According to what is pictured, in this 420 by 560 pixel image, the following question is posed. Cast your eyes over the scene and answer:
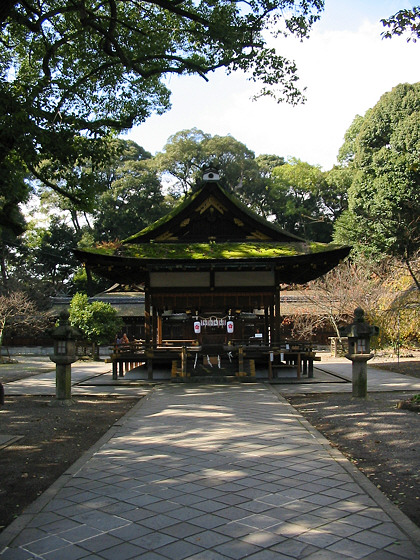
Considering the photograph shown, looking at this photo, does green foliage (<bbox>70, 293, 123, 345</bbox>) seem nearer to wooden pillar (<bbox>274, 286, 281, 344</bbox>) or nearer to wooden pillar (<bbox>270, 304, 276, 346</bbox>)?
wooden pillar (<bbox>270, 304, 276, 346</bbox>)

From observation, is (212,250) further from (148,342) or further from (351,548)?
(351,548)

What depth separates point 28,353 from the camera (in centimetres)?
3534

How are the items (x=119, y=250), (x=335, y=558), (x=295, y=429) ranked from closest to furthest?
(x=335, y=558) → (x=295, y=429) → (x=119, y=250)

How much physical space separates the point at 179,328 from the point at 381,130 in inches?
741

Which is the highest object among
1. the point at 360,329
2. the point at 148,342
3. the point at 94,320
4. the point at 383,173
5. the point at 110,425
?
the point at 383,173

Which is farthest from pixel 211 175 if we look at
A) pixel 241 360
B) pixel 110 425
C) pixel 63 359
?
pixel 110 425

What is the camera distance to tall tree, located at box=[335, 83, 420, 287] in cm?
2761

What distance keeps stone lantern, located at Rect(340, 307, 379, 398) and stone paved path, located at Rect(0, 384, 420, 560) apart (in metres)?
3.96

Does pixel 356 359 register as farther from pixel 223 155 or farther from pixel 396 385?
pixel 223 155

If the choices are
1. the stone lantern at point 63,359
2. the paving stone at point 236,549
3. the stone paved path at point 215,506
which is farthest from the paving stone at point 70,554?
the stone lantern at point 63,359

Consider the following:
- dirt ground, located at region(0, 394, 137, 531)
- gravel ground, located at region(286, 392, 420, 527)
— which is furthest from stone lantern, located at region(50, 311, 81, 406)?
gravel ground, located at region(286, 392, 420, 527)

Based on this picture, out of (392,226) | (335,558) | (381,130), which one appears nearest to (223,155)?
(381,130)

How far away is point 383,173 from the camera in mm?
29391

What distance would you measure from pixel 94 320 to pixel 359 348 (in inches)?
710
